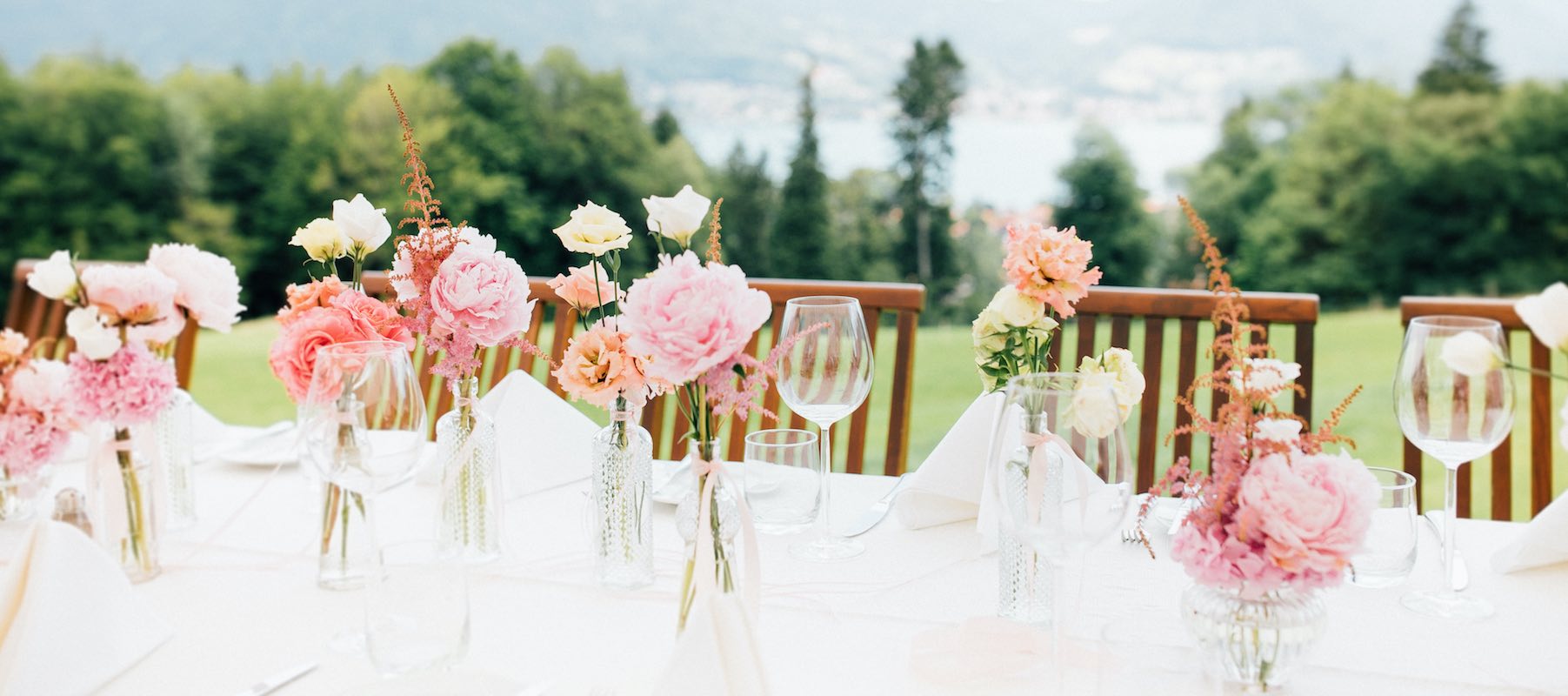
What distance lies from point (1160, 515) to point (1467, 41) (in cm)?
886

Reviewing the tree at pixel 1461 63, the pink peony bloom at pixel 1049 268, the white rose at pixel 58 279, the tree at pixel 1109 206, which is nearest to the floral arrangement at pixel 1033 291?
the pink peony bloom at pixel 1049 268

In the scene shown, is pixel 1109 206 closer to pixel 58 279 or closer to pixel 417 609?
pixel 58 279

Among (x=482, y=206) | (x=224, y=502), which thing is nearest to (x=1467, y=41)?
(x=482, y=206)

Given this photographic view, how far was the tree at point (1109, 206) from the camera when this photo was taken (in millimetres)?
8469

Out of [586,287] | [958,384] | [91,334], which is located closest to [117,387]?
[91,334]

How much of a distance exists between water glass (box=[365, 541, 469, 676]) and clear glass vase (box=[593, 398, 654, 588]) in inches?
10.1

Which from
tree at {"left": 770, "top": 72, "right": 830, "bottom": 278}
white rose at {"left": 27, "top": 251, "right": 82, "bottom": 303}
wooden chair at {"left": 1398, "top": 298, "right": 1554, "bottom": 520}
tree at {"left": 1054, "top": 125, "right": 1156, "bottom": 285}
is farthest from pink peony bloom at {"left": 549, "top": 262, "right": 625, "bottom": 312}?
tree at {"left": 1054, "top": 125, "right": 1156, "bottom": 285}

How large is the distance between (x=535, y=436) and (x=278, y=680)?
59 centimetres

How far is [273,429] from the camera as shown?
5.69 feet

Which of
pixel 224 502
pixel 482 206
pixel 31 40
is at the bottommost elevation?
pixel 224 502

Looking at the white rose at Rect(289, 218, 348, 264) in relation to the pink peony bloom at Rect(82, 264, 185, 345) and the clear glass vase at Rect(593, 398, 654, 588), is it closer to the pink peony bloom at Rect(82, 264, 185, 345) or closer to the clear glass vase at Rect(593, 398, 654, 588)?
the pink peony bloom at Rect(82, 264, 185, 345)

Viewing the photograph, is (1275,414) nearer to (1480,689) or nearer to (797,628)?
(1480,689)

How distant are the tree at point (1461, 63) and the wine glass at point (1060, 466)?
30.3 ft

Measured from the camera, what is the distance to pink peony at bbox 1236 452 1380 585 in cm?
81
